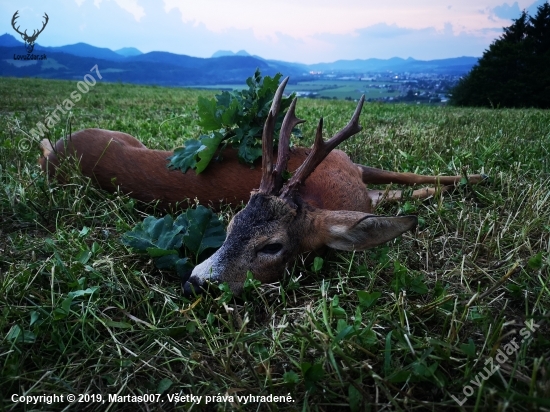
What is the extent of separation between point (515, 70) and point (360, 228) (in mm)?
24462

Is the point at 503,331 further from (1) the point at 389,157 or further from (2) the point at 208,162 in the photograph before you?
(1) the point at 389,157

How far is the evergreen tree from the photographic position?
21156 millimetres

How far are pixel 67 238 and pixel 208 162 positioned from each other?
118 centimetres

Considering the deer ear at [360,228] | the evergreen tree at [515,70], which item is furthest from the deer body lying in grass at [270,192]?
the evergreen tree at [515,70]

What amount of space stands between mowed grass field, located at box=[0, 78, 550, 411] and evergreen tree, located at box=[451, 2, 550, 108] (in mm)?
21088

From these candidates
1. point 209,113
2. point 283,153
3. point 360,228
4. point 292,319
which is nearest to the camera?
point 292,319

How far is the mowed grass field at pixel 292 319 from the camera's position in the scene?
1.61 meters

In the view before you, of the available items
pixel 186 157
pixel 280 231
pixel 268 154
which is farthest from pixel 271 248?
pixel 186 157

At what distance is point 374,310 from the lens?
2066 millimetres

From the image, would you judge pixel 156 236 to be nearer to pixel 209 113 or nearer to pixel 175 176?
pixel 175 176

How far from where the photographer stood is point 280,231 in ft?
8.42

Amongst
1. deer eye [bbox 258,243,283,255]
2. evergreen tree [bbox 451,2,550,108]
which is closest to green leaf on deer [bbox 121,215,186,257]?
deer eye [bbox 258,243,283,255]

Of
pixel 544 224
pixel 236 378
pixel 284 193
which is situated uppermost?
pixel 284 193

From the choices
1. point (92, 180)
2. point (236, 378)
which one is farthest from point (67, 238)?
point (236, 378)
